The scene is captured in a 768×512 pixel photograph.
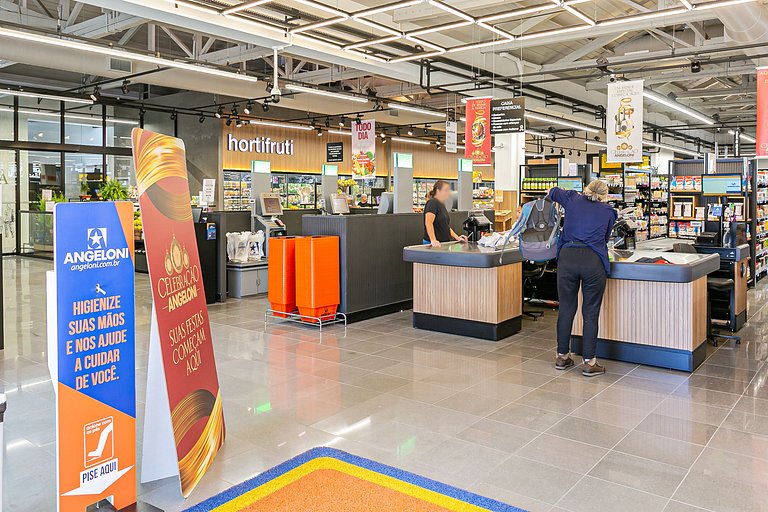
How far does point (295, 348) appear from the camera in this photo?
6578 mm

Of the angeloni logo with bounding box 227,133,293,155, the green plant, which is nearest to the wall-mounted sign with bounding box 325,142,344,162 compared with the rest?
the angeloni logo with bounding box 227,133,293,155

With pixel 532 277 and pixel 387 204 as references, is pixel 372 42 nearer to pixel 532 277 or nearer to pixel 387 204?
pixel 387 204

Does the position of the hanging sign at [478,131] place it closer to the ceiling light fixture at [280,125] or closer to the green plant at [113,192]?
the ceiling light fixture at [280,125]

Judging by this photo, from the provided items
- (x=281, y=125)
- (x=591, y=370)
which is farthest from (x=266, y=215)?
(x=281, y=125)

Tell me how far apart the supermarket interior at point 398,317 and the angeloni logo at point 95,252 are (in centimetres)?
1

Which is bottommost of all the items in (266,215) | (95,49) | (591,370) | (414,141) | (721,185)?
(591,370)

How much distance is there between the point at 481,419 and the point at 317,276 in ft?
11.8

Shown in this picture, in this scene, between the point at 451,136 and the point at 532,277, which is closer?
the point at 532,277

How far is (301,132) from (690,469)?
1760cm

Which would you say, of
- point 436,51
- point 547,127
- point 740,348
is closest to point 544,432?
point 740,348

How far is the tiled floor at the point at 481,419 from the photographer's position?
3334mm

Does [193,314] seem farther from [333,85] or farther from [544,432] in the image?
[333,85]

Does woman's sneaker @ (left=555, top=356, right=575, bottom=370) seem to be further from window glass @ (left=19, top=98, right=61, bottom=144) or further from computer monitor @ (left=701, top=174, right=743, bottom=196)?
window glass @ (left=19, top=98, right=61, bottom=144)

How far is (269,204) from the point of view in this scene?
36.8 feet
